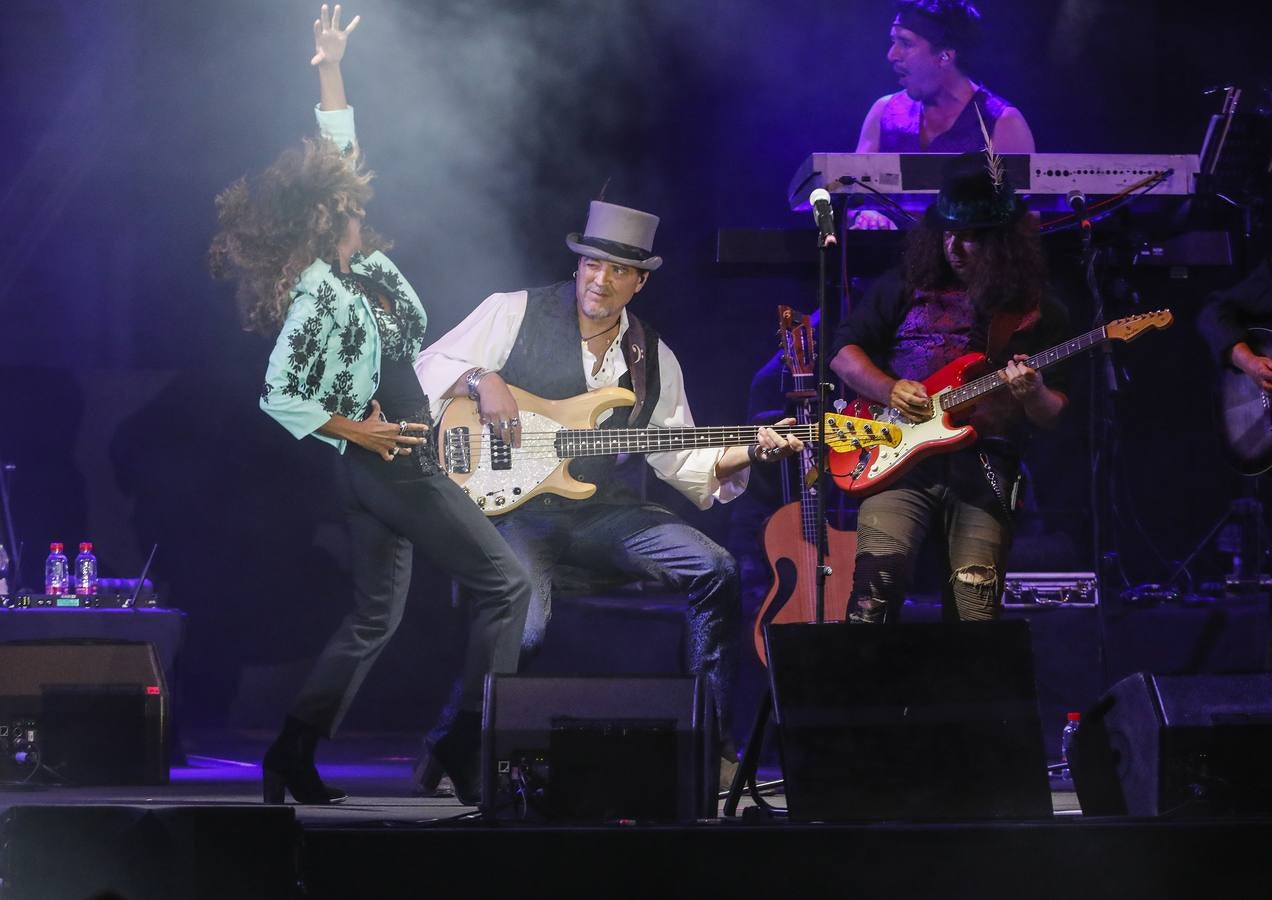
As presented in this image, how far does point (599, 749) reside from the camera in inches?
158

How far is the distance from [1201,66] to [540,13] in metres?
3.49

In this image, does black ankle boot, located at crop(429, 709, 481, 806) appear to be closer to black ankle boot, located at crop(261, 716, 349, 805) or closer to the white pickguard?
black ankle boot, located at crop(261, 716, 349, 805)

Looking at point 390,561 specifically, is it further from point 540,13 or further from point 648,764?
point 540,13

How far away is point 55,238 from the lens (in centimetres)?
669

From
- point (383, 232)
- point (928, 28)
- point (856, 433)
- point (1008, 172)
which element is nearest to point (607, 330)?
point (856, 433)

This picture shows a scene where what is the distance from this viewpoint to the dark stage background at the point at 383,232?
668 cm

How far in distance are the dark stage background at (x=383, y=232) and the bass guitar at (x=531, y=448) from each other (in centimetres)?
130

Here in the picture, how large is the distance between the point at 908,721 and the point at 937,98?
3.77 meters

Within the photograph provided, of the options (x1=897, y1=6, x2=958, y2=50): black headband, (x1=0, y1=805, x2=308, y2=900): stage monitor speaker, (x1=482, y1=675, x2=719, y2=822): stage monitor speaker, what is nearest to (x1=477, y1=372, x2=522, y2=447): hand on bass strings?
(x1=482, y1=675, x2=719, y2=822): stage monitor speaker

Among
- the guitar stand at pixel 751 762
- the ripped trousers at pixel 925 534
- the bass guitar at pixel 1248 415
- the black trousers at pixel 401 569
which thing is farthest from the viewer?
the bass guitar at pixel 1248 415

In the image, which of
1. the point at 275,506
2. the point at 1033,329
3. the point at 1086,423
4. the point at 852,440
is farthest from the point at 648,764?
the point at 1086,423

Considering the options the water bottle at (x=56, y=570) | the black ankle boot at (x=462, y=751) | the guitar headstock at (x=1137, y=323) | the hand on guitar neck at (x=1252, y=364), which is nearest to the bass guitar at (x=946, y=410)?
the guitar headstock at (x=1137, y=323)

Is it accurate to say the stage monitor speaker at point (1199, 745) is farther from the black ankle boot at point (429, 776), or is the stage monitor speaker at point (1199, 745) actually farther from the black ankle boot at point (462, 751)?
the black ankle boot at point (429, 776)

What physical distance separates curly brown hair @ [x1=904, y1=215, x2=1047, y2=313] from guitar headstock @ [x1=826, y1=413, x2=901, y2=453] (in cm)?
53
